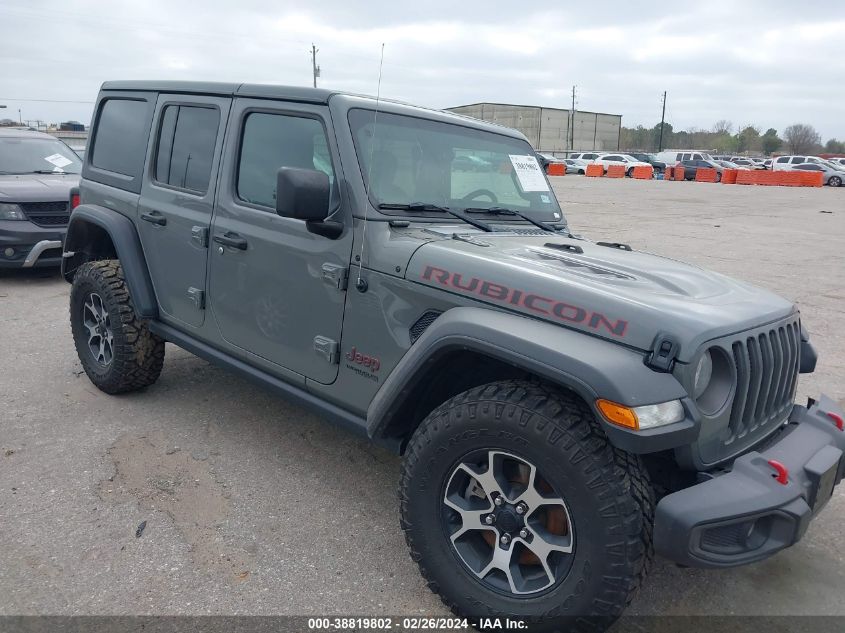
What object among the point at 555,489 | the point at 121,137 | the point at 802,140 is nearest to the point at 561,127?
the point at 802,140

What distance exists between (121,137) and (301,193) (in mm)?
2367

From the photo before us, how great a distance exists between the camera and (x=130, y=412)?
14.3 feet

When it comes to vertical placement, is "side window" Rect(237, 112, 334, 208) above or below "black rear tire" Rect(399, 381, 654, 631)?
above

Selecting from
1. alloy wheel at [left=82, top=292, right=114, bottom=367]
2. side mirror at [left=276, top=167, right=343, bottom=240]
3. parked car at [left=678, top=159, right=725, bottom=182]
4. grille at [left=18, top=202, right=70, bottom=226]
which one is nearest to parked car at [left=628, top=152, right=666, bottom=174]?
parked car at [left=678, top=159, right=725, bottom=182]

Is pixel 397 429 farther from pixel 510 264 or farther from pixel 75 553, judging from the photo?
pixel 75 553

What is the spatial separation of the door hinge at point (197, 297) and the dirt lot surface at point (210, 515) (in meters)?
0.80

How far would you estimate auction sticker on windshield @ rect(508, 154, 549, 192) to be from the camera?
3.88 metres

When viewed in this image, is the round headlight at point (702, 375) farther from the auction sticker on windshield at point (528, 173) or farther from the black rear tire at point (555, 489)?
the auction sticker on windshield at point (528, 173)

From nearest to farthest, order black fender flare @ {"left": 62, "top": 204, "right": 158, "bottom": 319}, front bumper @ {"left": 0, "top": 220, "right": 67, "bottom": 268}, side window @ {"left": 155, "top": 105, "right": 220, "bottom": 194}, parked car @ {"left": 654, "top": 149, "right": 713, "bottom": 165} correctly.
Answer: side window @ {"left": 155, "top": 105, "right": 220, "bottom": 194} → black fender flare @ {"left": 62, "top": 204, "right": 158, "bottom": 319} → front bumper @ {"left": 0, "top": 220, "right": 67, "bottom": 268} → parked car @ {"left": 654, "top": 149, "right": 713, "bottom": 165}

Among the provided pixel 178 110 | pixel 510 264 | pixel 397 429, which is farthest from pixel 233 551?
pixel 178 110

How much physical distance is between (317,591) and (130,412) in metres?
2.21

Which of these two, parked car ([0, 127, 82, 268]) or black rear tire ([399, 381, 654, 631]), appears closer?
black rear tire ([399, 381, 654, 631])

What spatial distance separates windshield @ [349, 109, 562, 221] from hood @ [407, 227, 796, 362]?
38 centimetres

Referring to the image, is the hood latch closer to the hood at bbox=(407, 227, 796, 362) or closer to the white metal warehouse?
the hood at bbox=(407, 227, 796, 362)
